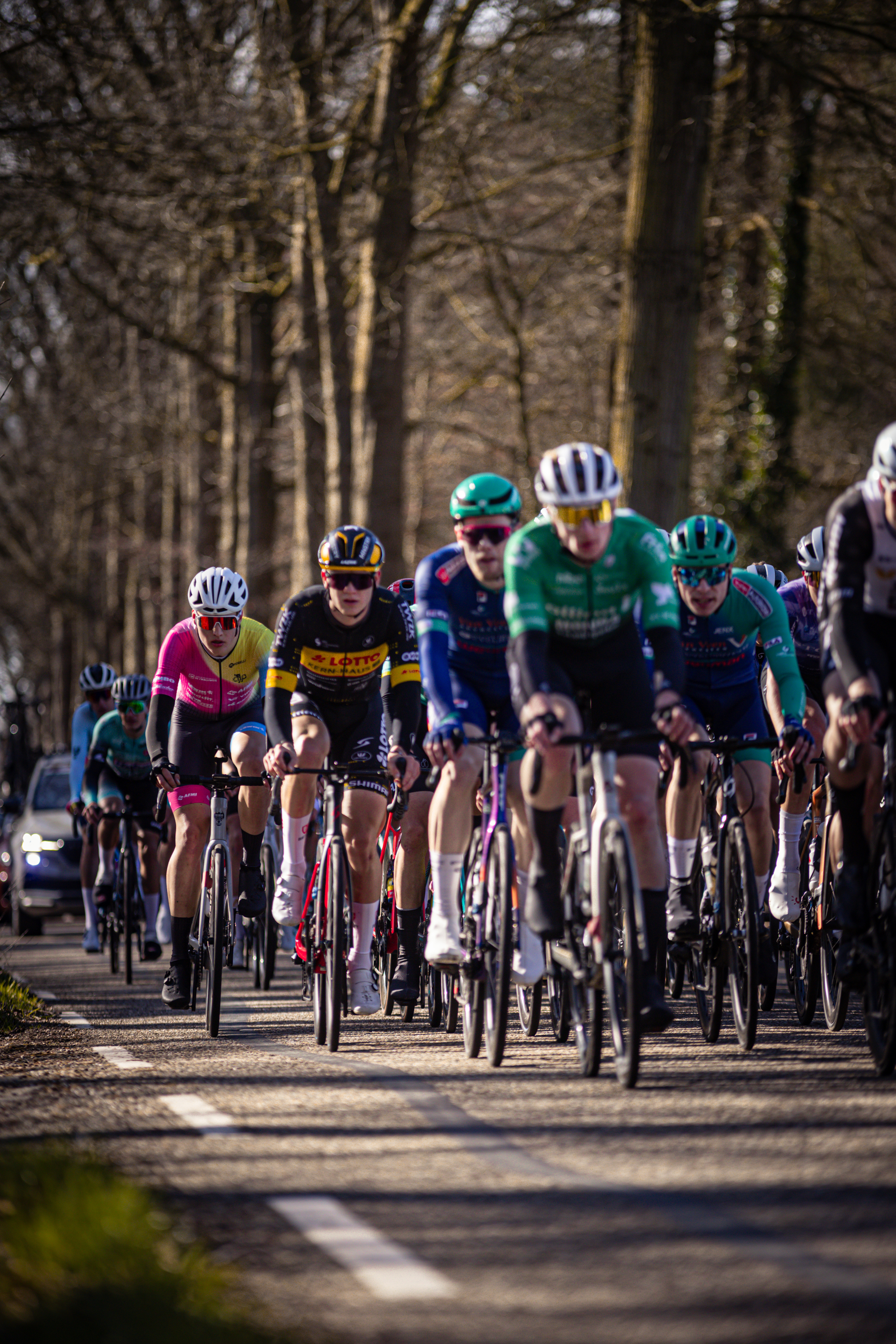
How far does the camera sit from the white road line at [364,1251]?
3623mm

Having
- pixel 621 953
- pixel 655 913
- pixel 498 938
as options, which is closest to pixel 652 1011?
pixel 621 953

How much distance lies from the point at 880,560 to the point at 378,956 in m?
4.55

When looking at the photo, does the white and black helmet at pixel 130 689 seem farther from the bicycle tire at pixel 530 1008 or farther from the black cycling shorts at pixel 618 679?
the black cycling shorts at pixel 618 679

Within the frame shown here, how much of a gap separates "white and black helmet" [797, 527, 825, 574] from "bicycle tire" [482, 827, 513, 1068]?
3348mm

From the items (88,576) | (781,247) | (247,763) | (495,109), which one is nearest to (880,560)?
(247,763)

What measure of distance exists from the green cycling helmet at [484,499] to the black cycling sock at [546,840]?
5.01 ft

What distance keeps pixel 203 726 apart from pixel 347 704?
1210 mm

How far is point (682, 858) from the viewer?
26.9 feet

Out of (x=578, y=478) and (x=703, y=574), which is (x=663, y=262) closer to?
(x=703, y=574)

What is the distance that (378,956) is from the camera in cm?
983

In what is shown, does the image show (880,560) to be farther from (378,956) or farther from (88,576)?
(88,576)

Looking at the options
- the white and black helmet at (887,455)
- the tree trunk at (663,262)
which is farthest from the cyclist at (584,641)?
the tree trunk at (663,262)

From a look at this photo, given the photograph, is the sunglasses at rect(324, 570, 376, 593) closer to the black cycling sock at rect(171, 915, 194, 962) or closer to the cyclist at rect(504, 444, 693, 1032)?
the cyclist at rect(504, 444, 693, 1032)

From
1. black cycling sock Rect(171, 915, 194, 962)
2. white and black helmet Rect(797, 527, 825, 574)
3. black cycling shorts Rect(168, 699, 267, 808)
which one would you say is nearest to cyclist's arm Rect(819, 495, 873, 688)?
white and black helmet Rect(797, 527, 825, 574)
